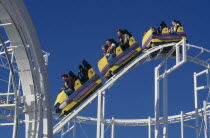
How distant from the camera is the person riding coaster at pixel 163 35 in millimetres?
15180

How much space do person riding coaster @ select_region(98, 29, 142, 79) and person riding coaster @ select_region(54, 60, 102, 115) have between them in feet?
1.15

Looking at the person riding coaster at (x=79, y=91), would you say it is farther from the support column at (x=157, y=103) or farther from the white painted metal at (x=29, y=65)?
the white painted metal at (x=29, y=65)

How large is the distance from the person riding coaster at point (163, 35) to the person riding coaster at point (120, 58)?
496 millimetres

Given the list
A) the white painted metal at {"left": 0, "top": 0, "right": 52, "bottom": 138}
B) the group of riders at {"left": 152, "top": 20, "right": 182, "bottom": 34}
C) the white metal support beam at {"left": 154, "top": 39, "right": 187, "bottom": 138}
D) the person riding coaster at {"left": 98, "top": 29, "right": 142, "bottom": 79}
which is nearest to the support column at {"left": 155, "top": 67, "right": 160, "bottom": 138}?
the white metal support beam at {"left": 154, "top": 39, "right": 187, "bottom": 138}

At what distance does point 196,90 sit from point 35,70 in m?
7.52

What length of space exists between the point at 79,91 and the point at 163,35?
10.5ft

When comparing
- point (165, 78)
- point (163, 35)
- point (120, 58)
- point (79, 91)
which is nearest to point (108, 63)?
point (120, 58)

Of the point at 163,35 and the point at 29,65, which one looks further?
the point at 163,35

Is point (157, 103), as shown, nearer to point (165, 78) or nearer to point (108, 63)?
point (165, 78)

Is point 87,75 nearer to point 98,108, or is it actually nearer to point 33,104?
point 98,108

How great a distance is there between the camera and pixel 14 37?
968 cm

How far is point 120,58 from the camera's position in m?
14.7

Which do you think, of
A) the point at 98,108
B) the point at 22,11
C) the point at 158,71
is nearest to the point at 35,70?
the point at 22,11

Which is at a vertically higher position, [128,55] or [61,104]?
[128,55]
